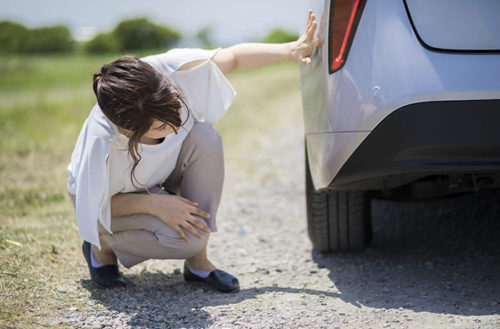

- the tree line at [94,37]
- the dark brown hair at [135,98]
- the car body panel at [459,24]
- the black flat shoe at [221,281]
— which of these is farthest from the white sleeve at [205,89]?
the tree line at [94,37]

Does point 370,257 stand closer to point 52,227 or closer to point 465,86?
point 465,86

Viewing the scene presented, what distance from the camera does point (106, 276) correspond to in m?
2.39

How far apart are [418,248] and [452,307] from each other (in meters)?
0.80

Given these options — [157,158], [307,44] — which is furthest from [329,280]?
[307,44]

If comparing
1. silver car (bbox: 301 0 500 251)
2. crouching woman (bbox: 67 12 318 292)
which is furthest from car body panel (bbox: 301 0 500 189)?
crouching woman (bbox: 67 12 318 292)

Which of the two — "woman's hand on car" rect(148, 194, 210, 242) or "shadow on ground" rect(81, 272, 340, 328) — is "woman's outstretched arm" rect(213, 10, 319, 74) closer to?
"woman's hand on car" rect(148, 194, 210, 242)

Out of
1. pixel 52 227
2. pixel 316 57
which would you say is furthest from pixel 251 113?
pixel 316 57

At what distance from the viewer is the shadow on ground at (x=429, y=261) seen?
219cm

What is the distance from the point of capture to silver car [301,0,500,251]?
175 centimetres

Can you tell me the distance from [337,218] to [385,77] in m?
0.98

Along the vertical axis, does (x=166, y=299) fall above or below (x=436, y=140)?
below

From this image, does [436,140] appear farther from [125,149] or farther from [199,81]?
[125,149]

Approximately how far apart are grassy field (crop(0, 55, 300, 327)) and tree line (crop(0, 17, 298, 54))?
40.7 metres

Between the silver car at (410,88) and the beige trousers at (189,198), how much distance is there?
0.59 m
